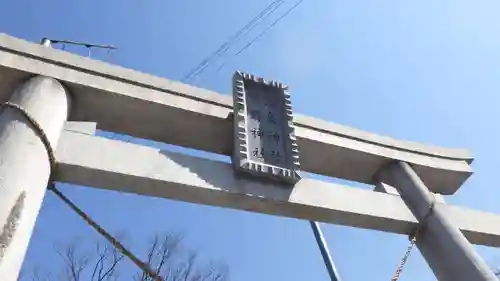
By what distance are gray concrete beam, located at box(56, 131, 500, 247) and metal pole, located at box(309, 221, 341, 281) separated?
78.2 inches

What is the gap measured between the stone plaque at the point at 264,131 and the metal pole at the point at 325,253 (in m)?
2.31

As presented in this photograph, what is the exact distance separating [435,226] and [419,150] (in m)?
0.99

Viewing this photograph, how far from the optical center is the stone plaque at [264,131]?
350cm

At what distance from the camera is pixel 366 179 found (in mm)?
4520

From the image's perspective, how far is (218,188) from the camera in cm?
330

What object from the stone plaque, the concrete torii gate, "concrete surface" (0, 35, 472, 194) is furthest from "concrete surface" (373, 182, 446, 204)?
the stone plaque

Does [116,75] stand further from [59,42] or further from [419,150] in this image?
[59,42]

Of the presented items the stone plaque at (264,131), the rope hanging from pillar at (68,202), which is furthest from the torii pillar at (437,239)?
the rope hanging from pillar at (68,202)

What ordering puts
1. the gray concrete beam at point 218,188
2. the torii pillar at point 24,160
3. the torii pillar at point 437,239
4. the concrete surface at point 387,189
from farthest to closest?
the concrete surface at point 387,189 → the torii pillar at point 437,239 → the gray concrete beam at point 218,188 → the torii pillar at point 24,160

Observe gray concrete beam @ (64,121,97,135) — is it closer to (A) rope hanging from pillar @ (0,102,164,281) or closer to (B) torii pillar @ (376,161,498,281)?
(A) rope hanging from pillar @ (0,102,164,281)

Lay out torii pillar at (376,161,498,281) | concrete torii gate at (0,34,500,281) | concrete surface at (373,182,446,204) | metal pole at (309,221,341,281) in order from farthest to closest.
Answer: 1. metal pole at (309,221,341,281)
2. concrete surface at (373,182,446,204)
3. torii pillar at (376,161,498,281)
4. concrete torii gate at (0,34,500,281)

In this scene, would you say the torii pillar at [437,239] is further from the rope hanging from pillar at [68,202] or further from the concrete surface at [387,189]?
the rope hanging from pillar at [68,202]

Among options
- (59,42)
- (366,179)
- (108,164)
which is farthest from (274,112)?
(59,42)

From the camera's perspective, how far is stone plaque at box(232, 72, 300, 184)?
3504mm
